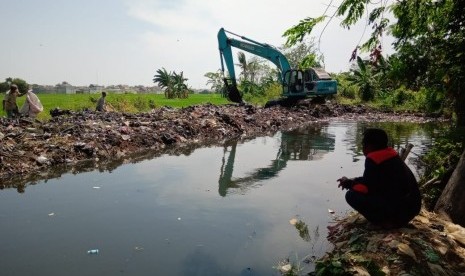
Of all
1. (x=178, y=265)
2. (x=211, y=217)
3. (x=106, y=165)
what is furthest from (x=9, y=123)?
(x=178, y=265)

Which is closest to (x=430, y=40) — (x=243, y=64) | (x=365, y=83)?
(x=365, y=83)

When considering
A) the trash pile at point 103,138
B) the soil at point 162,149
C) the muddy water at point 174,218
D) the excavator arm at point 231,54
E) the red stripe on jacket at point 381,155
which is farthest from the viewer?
the excavator arm at point 231,54

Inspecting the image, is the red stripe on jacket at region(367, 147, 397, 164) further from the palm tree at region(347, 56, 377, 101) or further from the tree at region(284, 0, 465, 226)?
the palm tree at region(347, 56, 377, 101)

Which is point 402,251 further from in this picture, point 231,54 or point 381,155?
point 231,54

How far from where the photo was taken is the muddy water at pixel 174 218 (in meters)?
3.79

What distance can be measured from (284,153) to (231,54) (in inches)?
392

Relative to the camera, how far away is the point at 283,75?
20812mm

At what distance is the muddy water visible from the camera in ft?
12.4

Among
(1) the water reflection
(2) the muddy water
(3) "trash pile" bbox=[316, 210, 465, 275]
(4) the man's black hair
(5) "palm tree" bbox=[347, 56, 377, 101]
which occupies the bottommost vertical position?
(2) the muddy water

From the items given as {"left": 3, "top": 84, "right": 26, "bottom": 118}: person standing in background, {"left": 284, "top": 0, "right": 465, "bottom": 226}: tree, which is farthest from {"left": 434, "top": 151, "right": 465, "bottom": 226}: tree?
{"left": 3, "top": 84, "right": 26, "bottom": 118}: person standing in background

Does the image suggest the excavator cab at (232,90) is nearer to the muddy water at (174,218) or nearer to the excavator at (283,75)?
the excavator at (283,75)

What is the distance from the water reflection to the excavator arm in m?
5.17

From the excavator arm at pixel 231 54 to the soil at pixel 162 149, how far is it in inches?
76.5

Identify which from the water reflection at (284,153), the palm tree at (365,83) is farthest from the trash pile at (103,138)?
the palm tree at (365,83)
